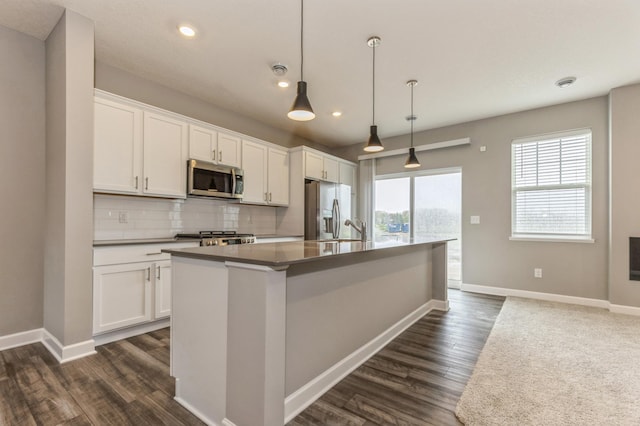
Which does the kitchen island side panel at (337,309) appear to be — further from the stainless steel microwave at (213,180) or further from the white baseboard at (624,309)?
the white baseboard at (624,309)

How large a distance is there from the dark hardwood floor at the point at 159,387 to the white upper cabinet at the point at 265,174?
219 centimetres

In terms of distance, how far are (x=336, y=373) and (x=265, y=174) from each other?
3.07 m

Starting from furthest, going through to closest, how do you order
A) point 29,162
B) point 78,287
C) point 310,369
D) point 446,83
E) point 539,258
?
point 539,258 → point 446,83 → point 29,162 → point 78,287 → point 310,369

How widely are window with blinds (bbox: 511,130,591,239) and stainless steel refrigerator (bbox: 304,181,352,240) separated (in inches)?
104

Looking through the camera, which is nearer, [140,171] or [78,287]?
[78,287]

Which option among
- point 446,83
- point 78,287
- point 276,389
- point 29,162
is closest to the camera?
point 276,389

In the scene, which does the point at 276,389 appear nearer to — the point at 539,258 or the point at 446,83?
the point at 446,83

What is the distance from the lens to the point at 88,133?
Result: 2447 millimetres

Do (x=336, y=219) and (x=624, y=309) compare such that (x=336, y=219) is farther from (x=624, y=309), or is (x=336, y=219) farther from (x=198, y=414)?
(x=624, y=309)

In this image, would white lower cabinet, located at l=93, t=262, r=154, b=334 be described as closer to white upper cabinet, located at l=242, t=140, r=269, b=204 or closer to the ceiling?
white upper cabinet, located at l=242, t=140, r=269, b=204

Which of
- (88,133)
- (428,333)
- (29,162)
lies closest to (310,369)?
(428,333)

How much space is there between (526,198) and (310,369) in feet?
13.8


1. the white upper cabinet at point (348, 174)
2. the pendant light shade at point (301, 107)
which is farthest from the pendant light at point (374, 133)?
the white upper cabinet at point (348, 174)

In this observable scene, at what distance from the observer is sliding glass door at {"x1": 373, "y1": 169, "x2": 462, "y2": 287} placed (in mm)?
5023
